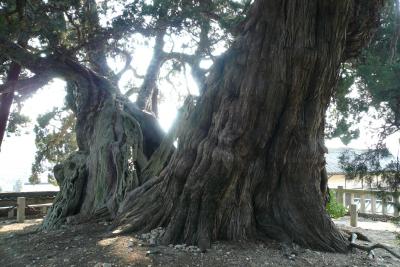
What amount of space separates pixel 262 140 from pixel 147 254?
224 cm

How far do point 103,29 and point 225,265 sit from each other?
5092 mm

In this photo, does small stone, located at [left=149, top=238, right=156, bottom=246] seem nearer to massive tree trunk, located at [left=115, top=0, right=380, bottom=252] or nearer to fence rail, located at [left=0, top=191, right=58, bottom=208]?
massive tree trunk, located at [left=115, top=0, right=380, bottom=252]

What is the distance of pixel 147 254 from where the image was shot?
15.8 feet

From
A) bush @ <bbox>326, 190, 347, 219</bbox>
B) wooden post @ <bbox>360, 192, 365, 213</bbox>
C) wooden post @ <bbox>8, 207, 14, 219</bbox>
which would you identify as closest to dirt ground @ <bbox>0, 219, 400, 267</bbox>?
bush @ <bbox>326, 190, 347, 219</bbox>

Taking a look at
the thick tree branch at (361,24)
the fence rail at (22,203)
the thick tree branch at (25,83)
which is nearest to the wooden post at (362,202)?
the thick tree branch at (361,24)

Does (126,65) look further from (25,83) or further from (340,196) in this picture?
(340,196)

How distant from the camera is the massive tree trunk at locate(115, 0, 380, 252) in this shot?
549 centimetres

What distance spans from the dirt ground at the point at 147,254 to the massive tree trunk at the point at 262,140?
0.30 metres

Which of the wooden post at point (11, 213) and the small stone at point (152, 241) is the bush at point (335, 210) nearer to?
the small stone at point (152, 241)

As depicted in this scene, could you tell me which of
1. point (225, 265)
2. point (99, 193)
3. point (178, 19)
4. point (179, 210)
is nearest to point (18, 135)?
point (99, 193)

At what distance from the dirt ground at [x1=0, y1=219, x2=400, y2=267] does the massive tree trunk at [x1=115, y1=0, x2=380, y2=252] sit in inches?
11.7

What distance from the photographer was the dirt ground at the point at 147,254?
4.68 m

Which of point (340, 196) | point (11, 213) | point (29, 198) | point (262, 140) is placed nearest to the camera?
point (262, 140)

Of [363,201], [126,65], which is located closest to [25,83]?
[126,65]
